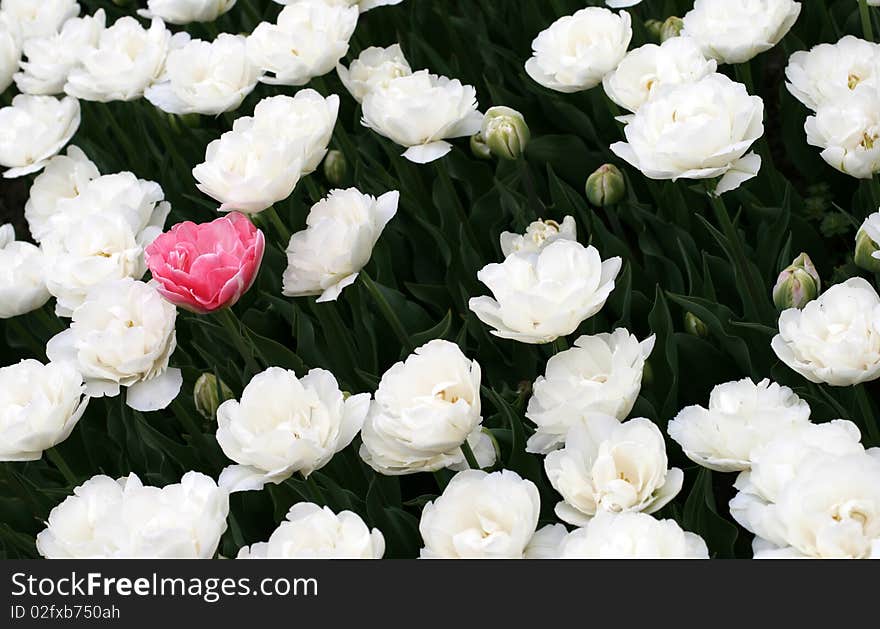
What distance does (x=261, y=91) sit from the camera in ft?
8.82

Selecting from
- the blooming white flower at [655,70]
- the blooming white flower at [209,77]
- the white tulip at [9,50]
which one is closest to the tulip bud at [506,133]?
the blooming white flower at [655,70]

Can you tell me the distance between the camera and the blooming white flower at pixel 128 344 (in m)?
1.60

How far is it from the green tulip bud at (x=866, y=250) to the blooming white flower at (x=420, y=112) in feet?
2.11

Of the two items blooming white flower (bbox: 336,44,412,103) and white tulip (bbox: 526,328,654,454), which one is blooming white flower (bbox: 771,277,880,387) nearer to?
white tulip (bbox: 526,328,654,454)

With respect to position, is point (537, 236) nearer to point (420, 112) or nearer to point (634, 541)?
point (420, 112)

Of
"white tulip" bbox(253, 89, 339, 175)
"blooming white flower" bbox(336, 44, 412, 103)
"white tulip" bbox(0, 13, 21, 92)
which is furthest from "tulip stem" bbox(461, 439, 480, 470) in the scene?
"white tulip" bbox(0, 13, 21, 92)

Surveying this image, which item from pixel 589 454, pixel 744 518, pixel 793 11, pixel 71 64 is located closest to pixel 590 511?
pixel 589 454

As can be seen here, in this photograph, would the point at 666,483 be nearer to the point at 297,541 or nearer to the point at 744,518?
the point at 744,518

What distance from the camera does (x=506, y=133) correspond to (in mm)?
1874

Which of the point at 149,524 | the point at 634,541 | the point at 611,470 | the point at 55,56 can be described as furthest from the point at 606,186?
the point at 55,56

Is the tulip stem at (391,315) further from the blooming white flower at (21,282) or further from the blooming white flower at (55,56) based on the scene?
the blooming white flower at (55,56)

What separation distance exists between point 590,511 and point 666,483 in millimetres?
95

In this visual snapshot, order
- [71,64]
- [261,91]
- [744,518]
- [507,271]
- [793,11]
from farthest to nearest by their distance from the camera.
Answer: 1. [261,91]
2. [71,64]
3. [793,11]
4. [507,271]
5. [744,518]

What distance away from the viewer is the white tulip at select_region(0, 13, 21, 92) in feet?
8.14
